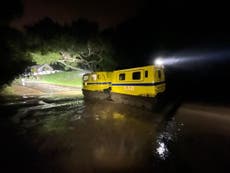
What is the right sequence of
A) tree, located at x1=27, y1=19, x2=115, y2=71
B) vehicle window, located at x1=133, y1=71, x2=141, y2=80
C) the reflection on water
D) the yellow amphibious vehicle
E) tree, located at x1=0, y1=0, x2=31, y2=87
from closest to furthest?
1. the reflection on water
2. the yellow amphibious vehicle
3. vehicle window, located at x1=133, y1=71, x2=141, y2=80
4. tree, located at x1=0, y1=0, x2=31, y2=87
5. tree, located at x1=27, y1=19, x2=115, y2=71

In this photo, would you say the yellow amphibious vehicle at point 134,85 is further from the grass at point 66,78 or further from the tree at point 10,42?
the grass at point 66,78

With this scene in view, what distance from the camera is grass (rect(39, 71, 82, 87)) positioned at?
35.0 meters

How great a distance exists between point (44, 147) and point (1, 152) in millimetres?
1172

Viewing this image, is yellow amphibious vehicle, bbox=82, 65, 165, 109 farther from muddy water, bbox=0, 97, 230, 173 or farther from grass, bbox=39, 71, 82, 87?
grass, bbox=39, 71, 82, 87

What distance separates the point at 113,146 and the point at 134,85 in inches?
222

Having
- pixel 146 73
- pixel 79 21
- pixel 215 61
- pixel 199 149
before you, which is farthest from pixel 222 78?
pixel 199 149

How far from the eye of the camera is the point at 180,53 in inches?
892

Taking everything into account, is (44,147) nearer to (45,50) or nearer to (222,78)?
(45,50)

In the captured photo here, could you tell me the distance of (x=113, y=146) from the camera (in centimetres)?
530

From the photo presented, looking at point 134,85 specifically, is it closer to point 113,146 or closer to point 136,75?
point 136,75

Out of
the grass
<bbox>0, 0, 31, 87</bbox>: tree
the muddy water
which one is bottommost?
the muddy water

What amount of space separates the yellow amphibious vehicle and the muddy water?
187 centimetres

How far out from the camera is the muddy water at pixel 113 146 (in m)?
4.14

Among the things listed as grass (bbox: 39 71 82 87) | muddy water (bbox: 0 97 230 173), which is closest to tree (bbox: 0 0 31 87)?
muddy water (bbox: 0 97 230 173)
